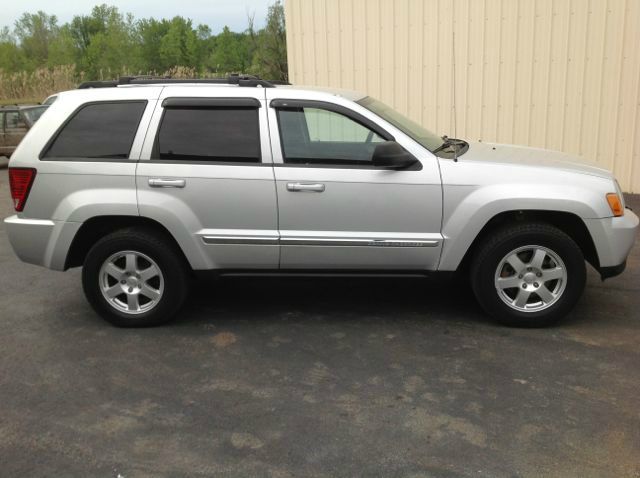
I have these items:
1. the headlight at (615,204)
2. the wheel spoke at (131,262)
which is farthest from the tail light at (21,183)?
the headlight at (615,204)

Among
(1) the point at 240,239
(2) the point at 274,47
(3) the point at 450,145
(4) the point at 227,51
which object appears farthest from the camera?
(4) the point at 227,51

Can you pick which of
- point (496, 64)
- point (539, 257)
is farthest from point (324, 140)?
point (496, 64)

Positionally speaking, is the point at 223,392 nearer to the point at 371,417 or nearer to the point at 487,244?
the point at 371,417

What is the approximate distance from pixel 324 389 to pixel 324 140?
1985 mm

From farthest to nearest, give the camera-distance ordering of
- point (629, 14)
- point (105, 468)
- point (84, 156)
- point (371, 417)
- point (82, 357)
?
1. point (629, 14)
2. point (84, 156)
3. point (82, 357)
4. point (371, 417)
5. point (105, 468)

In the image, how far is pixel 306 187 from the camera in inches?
187

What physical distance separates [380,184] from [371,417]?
1.75m

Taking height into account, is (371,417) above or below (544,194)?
below

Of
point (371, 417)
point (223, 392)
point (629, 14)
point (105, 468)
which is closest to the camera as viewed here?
point (105, 468)

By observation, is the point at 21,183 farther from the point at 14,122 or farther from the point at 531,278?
the point at 14,122

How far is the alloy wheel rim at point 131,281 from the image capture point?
4.98 m

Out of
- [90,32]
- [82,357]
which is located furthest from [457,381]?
[90,32]

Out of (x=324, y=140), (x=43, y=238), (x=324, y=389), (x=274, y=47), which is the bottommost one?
(x=324, y=389)

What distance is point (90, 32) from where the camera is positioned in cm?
8494
